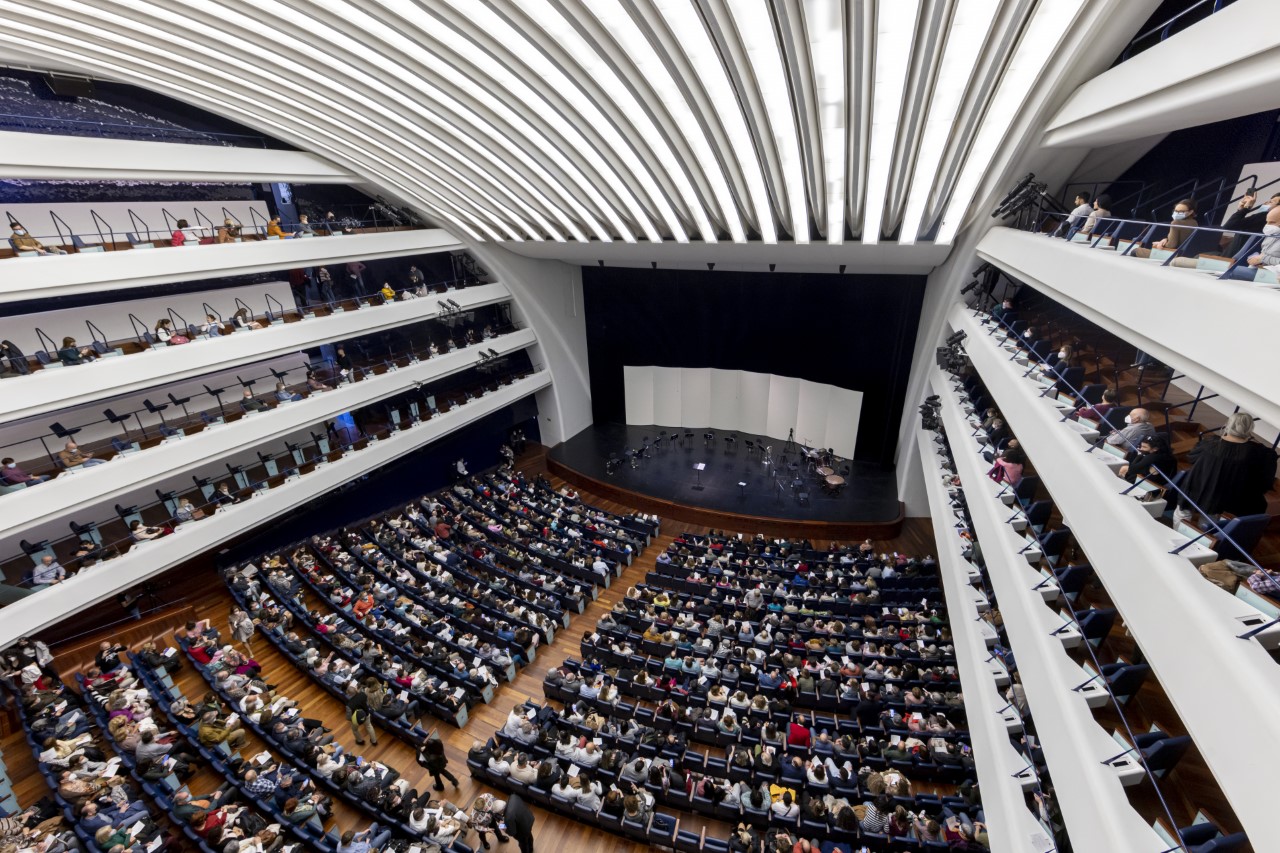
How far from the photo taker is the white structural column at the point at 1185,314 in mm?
3256

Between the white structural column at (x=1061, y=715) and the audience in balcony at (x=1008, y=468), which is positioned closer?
the white structural column at (x=1061, y=715)

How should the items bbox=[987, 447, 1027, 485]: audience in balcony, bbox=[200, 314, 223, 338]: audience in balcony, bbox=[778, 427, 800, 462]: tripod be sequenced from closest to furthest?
bbox=[987, 447, 1027, 485]: audience in balcony, bbox=[200, 314, 223, 338]: audience in balcony, bbox=[778, 427, 800, 462]: tripod

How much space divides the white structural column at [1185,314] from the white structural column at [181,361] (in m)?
15.9

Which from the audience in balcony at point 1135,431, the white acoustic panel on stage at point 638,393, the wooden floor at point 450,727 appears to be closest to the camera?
the audience in balcony at point 1135,431

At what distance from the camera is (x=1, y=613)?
9.17 m

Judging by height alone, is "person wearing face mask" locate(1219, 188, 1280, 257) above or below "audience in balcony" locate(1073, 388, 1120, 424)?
above

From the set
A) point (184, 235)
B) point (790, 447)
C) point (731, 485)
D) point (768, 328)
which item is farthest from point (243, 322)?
point (790, 447)

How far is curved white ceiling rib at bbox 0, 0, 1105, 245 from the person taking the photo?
5934mm

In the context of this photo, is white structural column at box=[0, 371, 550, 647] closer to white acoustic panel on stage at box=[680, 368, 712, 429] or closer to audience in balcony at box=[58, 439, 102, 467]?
audience in balcony at box=[58, 439, 102, 467]

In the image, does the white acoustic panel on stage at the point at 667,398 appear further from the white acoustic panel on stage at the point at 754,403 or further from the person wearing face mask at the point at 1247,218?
the person wearing face mask at the point at 1247,218

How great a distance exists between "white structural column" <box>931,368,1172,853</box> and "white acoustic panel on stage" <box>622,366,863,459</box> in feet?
38.0

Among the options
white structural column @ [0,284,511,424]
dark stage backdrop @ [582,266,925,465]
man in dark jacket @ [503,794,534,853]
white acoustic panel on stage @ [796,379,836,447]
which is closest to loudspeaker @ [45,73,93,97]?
white structural column @ [0,284,511,424]

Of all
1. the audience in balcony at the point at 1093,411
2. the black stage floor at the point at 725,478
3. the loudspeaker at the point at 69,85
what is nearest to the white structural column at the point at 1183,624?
the audience in balcony at the point at 1093,411

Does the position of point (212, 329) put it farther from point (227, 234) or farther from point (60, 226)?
point (60, 226)
